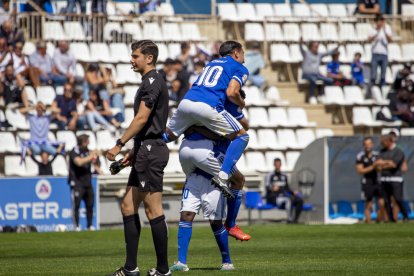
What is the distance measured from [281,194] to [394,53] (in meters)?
9.44

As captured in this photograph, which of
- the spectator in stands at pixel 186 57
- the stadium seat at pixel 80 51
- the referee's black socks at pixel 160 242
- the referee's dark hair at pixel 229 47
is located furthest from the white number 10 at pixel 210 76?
the stadium seat at pixel 80 51

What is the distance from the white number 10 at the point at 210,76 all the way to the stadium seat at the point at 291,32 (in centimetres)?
2056

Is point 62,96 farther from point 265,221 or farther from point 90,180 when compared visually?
point 265,221

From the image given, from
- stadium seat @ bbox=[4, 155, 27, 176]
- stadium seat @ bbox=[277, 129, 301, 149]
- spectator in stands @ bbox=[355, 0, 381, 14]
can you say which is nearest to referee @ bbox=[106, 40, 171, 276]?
stadium seat @ bbox=[4, 155, 27, 176]

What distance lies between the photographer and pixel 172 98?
27219 millimetres

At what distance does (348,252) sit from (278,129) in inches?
576

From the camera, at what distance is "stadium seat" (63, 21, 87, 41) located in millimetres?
28922

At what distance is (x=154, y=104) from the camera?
1013 centimetres

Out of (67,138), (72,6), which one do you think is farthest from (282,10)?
(67,138)

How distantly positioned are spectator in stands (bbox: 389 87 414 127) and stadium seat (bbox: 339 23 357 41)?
366cm

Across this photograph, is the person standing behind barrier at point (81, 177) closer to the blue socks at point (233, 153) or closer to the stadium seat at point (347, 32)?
the blue socks at point (233, 153)

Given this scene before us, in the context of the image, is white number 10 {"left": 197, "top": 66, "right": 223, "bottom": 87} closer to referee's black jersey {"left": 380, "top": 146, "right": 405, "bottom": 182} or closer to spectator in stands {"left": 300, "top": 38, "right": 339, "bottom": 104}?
referee's black jersey {"left": 380, "top": 146, "right": 405, "bottom": 182}

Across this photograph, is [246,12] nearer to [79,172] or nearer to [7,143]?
[7,143]

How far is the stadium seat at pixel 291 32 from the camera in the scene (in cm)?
3200
